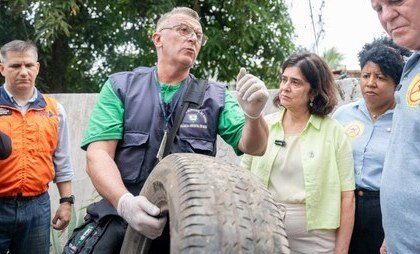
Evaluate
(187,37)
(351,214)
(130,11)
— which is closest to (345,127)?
(351,214)

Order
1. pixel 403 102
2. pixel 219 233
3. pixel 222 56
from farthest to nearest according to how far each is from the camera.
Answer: pixel 222 56
pixel 403 102
pixel 219 233

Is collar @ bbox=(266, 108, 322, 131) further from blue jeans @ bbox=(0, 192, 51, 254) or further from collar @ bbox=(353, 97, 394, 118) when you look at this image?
blue jeans @ bbox=(0, 192, 51, 254)

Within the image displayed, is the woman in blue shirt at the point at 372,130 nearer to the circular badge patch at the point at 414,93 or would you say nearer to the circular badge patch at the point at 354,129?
the circular badge patch at the point at 354,129

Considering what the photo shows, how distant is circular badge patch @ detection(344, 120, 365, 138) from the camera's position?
9.96 ft

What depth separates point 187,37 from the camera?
2729 mm

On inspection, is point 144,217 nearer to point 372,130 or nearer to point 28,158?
point 372,130

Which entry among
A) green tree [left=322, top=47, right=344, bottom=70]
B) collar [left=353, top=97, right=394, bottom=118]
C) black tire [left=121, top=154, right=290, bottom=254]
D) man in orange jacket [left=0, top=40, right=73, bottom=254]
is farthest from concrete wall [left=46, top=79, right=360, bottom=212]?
green tree [left=322, top=47, right=344, bottom=70]

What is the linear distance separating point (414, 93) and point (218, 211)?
2.72 ft

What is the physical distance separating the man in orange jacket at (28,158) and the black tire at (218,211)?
1772 millimetres

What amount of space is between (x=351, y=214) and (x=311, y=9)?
3.65 m

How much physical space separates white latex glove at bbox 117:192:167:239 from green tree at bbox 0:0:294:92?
483 centimetres

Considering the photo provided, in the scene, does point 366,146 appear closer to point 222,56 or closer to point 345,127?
point 345,127

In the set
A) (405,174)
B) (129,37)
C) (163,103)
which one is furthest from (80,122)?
(405,174)

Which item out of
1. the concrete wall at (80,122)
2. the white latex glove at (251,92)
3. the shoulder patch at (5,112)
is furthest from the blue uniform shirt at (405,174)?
the concrete wall at (80,122)
